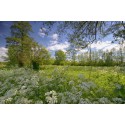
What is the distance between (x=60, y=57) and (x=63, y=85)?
37 centimetres

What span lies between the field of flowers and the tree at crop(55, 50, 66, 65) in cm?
7

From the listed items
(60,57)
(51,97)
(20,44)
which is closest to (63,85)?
(51,97)

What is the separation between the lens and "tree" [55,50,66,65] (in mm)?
4094

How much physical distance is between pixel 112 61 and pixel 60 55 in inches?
26.2

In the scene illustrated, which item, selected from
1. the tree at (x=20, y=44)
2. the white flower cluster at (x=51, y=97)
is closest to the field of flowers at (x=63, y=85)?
the white flower cluster at (x=51, y=97)

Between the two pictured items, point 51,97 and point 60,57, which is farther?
point 60,57

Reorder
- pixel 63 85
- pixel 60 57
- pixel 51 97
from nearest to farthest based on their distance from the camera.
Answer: pixel 51 97, pixel 63 85, pixel 60 57

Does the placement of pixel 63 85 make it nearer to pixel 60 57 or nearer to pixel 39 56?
pixel 60 57

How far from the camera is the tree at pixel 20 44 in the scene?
4047 millimetres

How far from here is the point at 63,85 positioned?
3980 mm

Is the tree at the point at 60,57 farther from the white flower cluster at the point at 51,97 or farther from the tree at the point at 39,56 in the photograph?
the white flower cluster at the point at 51,97
